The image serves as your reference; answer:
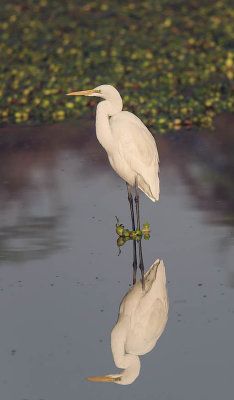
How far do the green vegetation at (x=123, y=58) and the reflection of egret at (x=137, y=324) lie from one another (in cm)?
758

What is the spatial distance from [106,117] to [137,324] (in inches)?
115

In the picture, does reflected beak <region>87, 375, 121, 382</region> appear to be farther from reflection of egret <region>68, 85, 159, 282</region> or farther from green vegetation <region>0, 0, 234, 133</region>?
green vegetation <region>0, 0, 234, 133</region>

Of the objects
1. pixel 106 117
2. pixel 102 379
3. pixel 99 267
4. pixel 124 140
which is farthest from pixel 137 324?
pixel 106 117

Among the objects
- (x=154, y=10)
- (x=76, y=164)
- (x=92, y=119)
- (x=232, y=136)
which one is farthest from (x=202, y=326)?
(x=154, y=10)

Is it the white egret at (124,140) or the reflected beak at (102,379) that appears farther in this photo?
the white egret at (124,140)

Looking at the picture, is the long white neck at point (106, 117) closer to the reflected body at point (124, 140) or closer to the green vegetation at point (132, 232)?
the reflected body at point (124, 140)

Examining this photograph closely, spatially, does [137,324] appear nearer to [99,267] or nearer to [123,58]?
[99,267]

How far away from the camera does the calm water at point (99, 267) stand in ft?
22.2

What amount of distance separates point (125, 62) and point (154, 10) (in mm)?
5764

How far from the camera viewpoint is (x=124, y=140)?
32.8 feet

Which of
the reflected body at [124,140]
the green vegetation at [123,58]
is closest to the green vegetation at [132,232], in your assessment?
the reflected body at [124,140]

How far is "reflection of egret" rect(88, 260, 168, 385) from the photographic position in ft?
22.8

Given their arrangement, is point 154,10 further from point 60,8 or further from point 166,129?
point 166,129

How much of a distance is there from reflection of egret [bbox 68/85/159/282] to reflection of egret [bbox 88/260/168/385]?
1.23 metres
